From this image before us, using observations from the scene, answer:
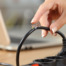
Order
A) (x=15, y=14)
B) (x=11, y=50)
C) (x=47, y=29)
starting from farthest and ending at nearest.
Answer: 1. (x=15, y=14)
2. (x=11, y=50)
3. (x=47, y=29)

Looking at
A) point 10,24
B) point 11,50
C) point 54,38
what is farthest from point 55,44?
point 10,24

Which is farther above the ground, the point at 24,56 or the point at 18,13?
the point at 18,13

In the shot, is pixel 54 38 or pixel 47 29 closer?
pixel 47 29

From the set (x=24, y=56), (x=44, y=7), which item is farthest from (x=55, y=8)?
→ (x=24, y=56)

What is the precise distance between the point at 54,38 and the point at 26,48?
0.81 ft

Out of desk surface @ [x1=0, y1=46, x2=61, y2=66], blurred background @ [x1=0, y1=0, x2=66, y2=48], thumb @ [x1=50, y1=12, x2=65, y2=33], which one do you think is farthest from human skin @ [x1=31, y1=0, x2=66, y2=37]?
blurred background @ [x1=0, y1=0, x2=66, y2=48]

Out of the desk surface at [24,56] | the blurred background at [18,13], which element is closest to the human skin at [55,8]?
the desk surface at [24,56]

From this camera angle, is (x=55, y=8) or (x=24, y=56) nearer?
(x=55, y=8)

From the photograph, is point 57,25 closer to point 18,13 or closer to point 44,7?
point 44,7

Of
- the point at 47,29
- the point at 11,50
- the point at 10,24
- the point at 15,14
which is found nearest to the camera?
the point at 47,29

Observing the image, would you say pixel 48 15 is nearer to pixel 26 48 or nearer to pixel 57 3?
pixel 57 3

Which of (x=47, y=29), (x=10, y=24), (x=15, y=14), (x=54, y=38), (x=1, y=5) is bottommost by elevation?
(x=47, y=29)

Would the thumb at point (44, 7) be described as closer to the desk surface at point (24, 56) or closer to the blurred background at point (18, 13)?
the desk surface at point (24, 56)

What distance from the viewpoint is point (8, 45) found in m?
1.05
